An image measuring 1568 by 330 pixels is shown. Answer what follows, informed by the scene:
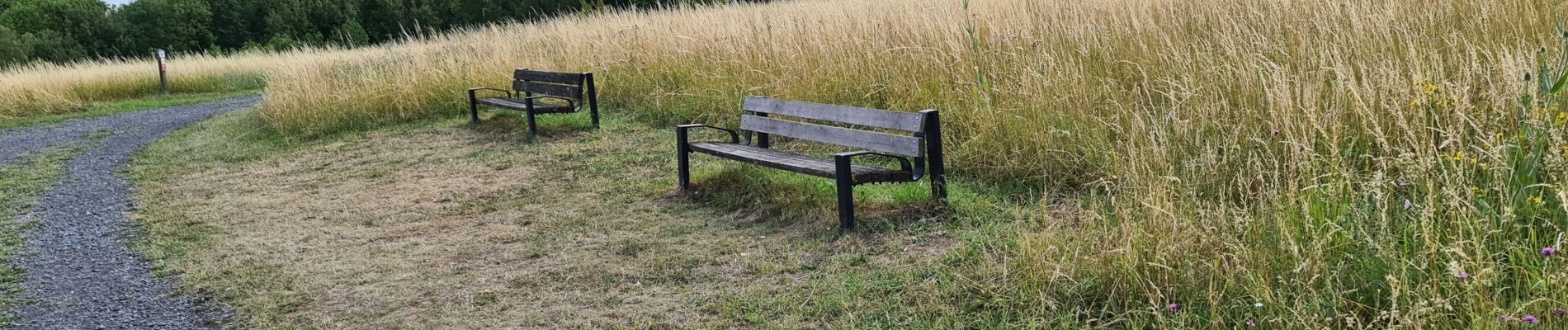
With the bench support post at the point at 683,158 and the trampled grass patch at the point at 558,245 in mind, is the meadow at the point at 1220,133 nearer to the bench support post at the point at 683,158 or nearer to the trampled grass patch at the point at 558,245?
the trampled grass patch at the point at 558,245

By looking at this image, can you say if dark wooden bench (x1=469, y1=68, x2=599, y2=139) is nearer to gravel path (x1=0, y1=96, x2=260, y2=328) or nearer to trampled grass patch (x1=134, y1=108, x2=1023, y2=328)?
trampled grass patch (x1=134, y1=108, x2=1023, y2=328)

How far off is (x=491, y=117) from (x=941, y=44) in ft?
15.3

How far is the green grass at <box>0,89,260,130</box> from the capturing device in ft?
47.0

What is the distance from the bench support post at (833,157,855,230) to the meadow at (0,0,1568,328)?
2.42 feet

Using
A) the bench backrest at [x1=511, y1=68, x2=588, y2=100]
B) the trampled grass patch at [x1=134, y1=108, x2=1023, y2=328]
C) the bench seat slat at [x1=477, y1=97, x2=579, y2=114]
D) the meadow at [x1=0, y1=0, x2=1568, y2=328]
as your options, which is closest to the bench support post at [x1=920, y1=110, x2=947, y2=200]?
the trampled grass patch at [x1=134, y1=108, x2=1023, y2=328]

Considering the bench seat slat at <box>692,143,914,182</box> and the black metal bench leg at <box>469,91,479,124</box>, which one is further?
the black metal bench leg at <box>469,91,479,124</box>

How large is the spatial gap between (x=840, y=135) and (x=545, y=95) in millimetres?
4924

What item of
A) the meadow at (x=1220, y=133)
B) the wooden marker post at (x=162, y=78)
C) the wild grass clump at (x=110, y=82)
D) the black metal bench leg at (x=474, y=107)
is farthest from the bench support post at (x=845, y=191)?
the wooden marker post at (x=162, y=78)

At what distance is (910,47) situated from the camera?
750cm

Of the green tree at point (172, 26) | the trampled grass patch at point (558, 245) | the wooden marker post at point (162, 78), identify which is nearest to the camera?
the trampled grass patch at point (558, 245)

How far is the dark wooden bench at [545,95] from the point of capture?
30.2 feet

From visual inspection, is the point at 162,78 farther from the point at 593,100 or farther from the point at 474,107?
the point at 593,100

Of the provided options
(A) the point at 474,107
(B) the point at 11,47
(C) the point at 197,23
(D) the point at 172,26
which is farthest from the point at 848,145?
(C) the point at 197,23

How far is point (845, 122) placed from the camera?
5598mm
